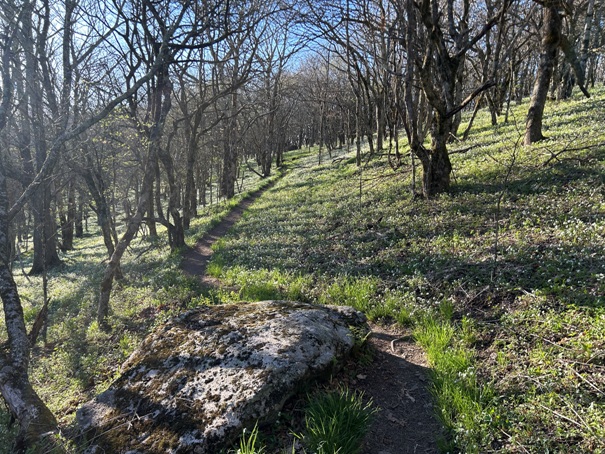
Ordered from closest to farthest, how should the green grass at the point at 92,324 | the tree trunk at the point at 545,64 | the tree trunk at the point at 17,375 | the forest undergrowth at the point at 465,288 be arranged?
the forest undergrowth at the point at 465,288 < the tree trunk at the point at 17,375 < the green grass at the point at 92,324 < the tree trunk at the point at 545,64

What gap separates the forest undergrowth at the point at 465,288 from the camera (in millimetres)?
3631

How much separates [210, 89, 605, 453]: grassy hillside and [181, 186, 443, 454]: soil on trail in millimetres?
243

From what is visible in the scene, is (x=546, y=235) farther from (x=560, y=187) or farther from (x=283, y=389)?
(x=283, y=389)

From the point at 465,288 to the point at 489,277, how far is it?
0.43 metres

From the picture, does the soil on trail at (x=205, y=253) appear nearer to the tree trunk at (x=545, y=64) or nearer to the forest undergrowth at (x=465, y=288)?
the forest undergrowth at (x=465, y=288)

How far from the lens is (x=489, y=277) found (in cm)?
595

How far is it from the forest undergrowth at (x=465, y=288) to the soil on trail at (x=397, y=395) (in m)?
0.22

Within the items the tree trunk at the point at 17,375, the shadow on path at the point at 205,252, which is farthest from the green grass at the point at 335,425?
the shadow on path at the point at 205,252

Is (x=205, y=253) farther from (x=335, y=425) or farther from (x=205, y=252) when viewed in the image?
(x=335, y=425)

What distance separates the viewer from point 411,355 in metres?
5.20

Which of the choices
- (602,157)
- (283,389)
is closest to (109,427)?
(283,389)

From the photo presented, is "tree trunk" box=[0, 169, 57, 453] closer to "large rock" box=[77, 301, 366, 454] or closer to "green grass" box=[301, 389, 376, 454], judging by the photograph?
"large rock" box=[77, 301, 366, 454]

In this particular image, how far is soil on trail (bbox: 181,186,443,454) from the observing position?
3.70 metres

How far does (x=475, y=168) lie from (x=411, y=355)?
28.0ft
